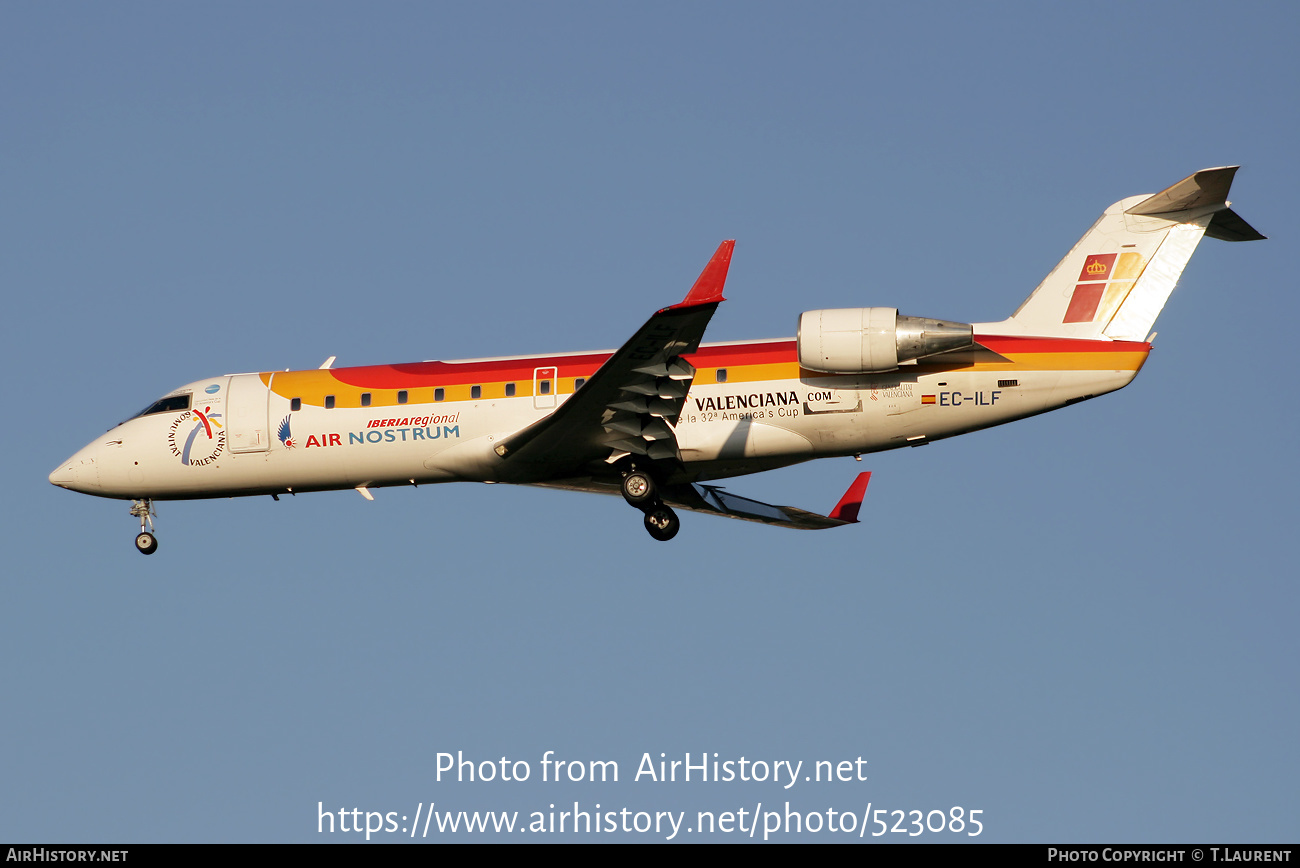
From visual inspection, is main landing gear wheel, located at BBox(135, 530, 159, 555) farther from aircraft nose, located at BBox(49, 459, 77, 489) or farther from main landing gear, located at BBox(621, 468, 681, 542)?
main landing gear, located at BBox(621, 468, 681, 542)

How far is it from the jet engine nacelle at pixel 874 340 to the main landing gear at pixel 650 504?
3.66m

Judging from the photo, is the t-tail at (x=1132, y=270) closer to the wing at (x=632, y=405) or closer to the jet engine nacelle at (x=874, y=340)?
the jet engine nacelle at (x=874, y=340)

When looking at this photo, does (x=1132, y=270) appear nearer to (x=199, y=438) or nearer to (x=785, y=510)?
(x=785, y=510)

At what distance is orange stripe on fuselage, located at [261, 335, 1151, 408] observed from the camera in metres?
24.7

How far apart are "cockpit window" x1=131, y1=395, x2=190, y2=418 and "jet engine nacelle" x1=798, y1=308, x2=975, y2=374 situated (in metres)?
12.3

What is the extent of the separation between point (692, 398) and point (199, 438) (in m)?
9.68

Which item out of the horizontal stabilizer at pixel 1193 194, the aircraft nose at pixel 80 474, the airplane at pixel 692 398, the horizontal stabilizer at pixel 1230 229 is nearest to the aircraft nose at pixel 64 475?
the aircraft nose at pixel 80 474

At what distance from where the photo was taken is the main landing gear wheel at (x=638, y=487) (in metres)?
25.7

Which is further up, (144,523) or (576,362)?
(576,362)

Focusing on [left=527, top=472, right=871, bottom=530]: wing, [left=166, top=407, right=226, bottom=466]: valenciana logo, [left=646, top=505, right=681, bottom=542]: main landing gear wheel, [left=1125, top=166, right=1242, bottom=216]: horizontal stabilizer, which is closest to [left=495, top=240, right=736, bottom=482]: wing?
[left=646, top=505, right=681, bottom=542]: main landing gear wheel

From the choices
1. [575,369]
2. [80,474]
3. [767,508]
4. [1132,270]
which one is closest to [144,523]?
[80,474]

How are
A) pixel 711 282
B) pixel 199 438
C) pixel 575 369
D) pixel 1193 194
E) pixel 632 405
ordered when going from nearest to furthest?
pixel 711 282 → pixel 632 405 → pixel 1193 194 → pixel 575 369 → pixel 199 438

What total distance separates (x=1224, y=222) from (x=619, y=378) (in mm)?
11175

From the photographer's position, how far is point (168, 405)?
2831 centimetres
